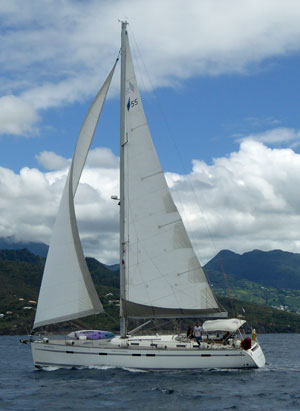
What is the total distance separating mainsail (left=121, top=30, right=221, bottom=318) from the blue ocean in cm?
506

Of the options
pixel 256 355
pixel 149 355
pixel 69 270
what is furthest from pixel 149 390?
pixel 69 270

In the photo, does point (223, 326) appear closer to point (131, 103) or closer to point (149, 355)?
point (149, 355)

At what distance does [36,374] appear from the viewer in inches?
1581

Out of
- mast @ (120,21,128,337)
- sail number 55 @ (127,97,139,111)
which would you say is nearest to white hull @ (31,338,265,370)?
mast @ (120,21,128,337)

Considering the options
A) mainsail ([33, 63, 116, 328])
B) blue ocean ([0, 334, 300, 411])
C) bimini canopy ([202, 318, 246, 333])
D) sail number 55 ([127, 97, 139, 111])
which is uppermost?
sail number 55 ([127, 97, 139, 111])

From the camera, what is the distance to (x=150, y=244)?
1599 inches

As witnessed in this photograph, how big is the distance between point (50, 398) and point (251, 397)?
12.0 metres

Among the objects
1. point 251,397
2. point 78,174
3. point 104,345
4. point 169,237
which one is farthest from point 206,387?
point 78,174

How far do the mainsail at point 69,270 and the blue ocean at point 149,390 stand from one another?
14.7 ft

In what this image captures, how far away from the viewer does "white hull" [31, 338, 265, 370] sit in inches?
1487

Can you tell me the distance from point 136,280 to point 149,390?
9771 mm

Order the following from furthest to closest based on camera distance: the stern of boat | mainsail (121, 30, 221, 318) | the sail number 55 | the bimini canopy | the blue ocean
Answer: the sail number 55
mainsail (121, 30, 221, 318)
the bimini canopy
the stern of boat
the blue ocean

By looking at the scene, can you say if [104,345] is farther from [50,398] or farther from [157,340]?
[50,398]

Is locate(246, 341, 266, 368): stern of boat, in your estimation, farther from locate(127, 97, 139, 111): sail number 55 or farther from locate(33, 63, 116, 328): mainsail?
locate(127, 97, 139, 111): sail number 55
